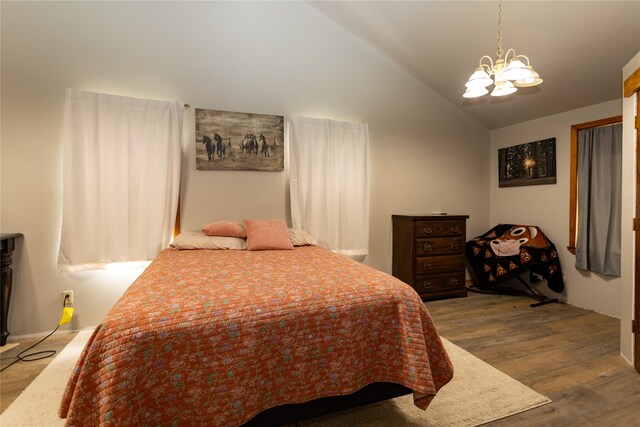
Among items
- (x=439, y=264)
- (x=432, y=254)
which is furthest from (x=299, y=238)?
(x=439, y=264)

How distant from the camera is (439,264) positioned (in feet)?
11.8

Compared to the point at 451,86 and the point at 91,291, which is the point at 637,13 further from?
the point at 91,291

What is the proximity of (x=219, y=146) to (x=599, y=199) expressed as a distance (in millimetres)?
3810

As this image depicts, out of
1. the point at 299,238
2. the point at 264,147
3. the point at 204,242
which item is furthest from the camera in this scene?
the point at 264,147

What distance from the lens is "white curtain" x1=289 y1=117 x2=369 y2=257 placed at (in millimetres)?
3326

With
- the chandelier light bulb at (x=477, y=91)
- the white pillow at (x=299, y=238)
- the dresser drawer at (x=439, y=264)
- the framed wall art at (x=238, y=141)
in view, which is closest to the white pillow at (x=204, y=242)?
the white pillow at (x=299, y=238)

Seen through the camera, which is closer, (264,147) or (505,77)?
(505,77)

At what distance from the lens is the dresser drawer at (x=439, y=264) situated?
3521mm

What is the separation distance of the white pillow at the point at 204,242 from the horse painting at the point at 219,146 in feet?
2.68

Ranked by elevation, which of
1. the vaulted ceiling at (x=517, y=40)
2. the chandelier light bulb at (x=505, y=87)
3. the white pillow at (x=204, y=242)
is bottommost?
the white pillow at (x=204, y=242)

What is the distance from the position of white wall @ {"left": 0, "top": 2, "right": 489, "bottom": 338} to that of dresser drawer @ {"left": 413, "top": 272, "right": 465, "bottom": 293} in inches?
19.6

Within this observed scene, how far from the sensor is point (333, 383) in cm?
135

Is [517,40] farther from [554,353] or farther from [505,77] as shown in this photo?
[554,353]

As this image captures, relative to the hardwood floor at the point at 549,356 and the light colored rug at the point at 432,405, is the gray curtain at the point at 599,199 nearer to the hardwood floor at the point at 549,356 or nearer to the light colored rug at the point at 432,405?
the hardwood floor at the point at 549,356
